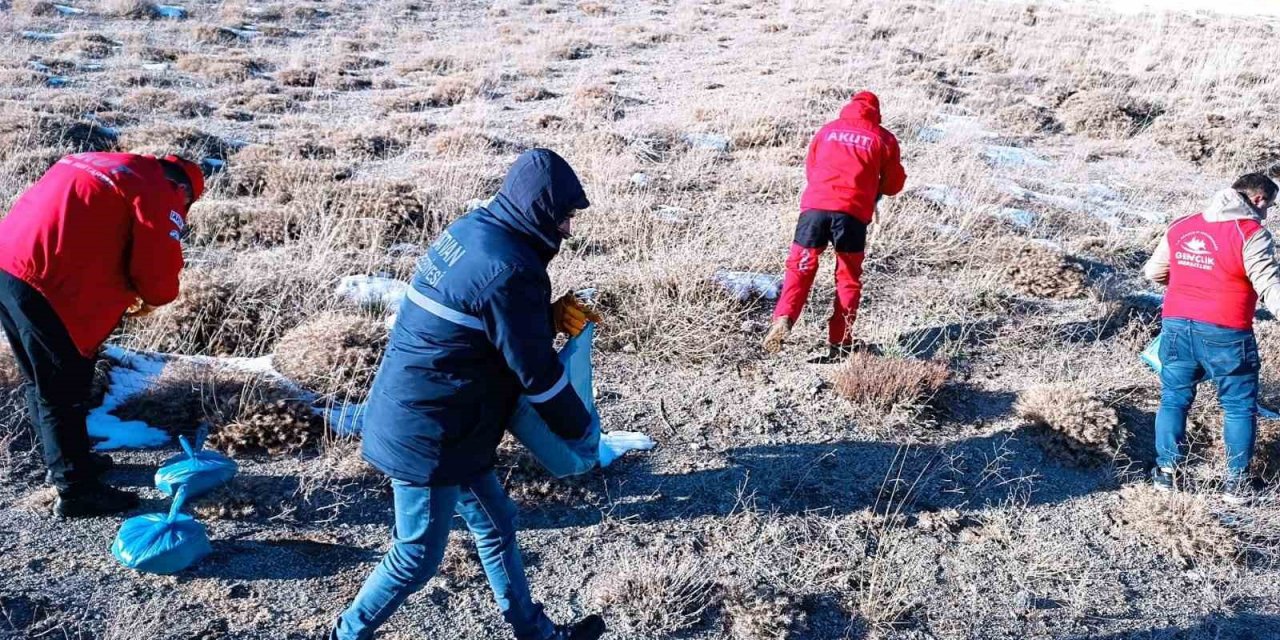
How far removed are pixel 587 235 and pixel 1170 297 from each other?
422 centimetres

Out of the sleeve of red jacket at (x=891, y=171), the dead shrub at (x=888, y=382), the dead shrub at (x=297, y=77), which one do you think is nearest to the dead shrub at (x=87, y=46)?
the dead shrub at (x=297, y=77)

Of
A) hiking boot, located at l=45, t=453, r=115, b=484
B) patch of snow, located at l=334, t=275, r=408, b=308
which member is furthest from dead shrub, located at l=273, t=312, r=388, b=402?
hiking boot, located at l=45, t=453, r=115, b=484

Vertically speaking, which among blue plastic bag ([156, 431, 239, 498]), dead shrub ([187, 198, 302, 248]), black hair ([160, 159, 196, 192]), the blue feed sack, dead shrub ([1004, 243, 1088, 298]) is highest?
A: black hair ([160, 159, 196, 192])

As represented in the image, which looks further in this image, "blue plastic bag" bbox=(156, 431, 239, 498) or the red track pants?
the red track pants

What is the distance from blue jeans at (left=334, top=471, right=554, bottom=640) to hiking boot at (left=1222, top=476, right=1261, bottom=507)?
356 cm

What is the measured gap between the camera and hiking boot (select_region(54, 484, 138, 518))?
3707 millimetres

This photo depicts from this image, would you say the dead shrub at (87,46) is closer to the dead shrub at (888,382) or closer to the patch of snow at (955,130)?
the patch of snow at (955,130)

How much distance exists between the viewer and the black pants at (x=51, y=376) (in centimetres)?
332

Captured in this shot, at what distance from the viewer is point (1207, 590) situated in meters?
4.01

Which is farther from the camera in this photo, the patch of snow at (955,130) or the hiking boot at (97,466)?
the patch of snow at (955,130)

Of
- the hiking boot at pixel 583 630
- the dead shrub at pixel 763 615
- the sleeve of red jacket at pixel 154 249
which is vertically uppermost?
the sleeve of red jacket at pixel 154 249

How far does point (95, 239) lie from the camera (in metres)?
3.33

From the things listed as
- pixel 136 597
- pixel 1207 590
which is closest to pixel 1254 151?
pixel 1207 590

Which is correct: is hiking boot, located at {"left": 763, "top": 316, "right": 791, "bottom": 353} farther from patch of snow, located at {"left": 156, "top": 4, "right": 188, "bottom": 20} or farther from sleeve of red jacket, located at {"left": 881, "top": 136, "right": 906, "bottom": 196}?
patch of snow, located at {"left": 156, "top": 4, "right": 188, "bottom": 20}
